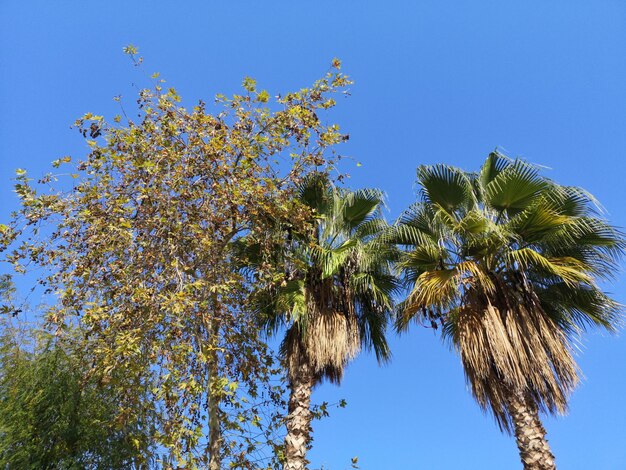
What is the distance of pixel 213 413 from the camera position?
7.51 meters

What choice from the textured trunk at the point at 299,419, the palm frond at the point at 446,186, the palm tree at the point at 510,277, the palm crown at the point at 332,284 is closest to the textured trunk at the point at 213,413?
the textured trunk at the point at 299,419

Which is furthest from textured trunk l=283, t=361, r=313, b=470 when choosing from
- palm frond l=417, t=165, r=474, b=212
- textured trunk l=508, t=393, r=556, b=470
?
palm frond l=417, t=165, r=474, b=212

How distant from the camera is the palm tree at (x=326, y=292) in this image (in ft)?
31.1

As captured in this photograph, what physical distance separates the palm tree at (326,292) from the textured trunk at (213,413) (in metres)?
1.54

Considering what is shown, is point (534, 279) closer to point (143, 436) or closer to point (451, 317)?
point (451, 317)

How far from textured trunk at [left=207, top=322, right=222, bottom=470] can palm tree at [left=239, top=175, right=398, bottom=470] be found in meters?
1.54

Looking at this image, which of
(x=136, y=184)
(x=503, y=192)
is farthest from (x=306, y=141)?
(x=503, y=192)

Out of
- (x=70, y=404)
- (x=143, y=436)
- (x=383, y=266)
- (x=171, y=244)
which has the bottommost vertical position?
(x=143, y=436)

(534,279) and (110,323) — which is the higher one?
(534,279)

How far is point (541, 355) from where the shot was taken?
8891 mm

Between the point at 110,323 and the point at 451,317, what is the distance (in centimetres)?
568

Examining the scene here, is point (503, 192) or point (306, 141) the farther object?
point (503, 192)

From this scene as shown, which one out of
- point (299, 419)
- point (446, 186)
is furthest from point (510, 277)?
point (299, 419)

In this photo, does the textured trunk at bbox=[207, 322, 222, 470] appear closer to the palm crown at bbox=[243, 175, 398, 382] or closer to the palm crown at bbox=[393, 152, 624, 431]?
the palm crown at bbox=[243, 175, 398, 382]
